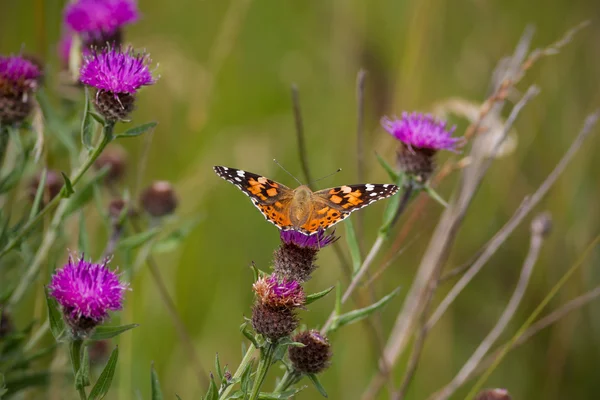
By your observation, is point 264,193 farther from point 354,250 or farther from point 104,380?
point 104,380

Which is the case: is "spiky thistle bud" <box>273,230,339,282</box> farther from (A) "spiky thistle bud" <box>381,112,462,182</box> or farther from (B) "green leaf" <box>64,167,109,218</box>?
(B) "green leaf" <box>64,167,109,218</box>

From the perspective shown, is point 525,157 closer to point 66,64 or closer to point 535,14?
point 535,14

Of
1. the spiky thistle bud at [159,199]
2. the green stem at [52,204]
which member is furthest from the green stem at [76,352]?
the spiky thistle bud at [159,199]

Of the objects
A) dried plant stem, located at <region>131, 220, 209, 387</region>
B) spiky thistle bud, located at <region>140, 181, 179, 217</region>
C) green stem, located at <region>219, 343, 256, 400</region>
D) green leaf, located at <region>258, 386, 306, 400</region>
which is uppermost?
spiky thistle bud, located at <region>140, 181, 179, 217</region>

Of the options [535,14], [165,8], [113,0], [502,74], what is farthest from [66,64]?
[535,14]

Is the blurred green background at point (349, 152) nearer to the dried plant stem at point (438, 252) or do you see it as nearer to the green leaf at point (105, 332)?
the dried plant stem at point (438, 252)

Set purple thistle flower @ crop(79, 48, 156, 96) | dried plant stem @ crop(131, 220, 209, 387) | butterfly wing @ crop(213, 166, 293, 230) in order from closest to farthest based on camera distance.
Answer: purple thistle flower @ crop(79, 48, 156, 96) < butterfly wing @ crop(213, 166, 293, 230) < dried plant stem @ crop(131, 220, 209, 387)

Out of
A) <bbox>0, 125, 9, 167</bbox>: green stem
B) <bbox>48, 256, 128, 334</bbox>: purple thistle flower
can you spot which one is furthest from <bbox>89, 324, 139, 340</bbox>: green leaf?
<bbox>0, 125, 9, 167</bbox>: green stem
